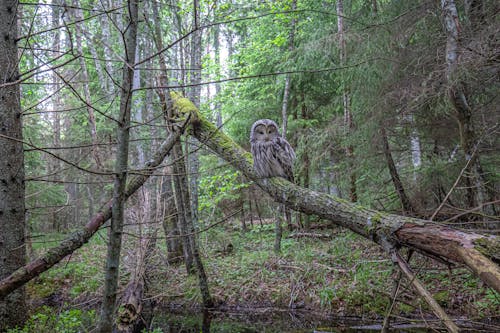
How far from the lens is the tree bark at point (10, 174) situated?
3.52 m

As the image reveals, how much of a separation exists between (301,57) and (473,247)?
6.82 m

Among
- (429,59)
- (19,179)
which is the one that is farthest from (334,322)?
(19,179)

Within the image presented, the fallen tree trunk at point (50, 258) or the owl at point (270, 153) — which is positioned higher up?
the owl at point (270, 153)

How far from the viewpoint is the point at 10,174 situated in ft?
A: 11.7

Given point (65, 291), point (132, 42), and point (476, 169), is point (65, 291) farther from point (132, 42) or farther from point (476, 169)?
point (476, 169)

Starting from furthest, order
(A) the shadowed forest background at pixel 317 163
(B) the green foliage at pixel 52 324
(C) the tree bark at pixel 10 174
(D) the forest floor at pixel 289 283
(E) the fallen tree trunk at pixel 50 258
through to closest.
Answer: (D) the forest floor at pixel 289 283 → (A) the shadowed forest background at pixel 317 163 → (B) the green foliage at pixel 52 324 → (C) the tree bark at pixel 10 174 → (E) the fallen tree trunk at pixel 50 258

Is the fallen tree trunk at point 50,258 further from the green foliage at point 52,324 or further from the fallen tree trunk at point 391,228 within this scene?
the fallen tree trunk at point 391,228

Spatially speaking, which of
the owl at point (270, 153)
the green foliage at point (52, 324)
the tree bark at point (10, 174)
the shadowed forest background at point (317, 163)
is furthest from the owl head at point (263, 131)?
the green foliage at point (52, 324)

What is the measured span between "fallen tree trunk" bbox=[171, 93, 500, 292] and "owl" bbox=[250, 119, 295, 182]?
13 centimetres

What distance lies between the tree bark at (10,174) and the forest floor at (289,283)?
196 centimetres

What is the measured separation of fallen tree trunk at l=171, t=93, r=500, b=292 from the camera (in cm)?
236

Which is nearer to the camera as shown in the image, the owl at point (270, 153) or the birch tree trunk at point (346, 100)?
the owl at point (270, 153)

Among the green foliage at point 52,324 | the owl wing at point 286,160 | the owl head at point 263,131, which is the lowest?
the green foliage at point 52,324

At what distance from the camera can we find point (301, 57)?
8.43m
